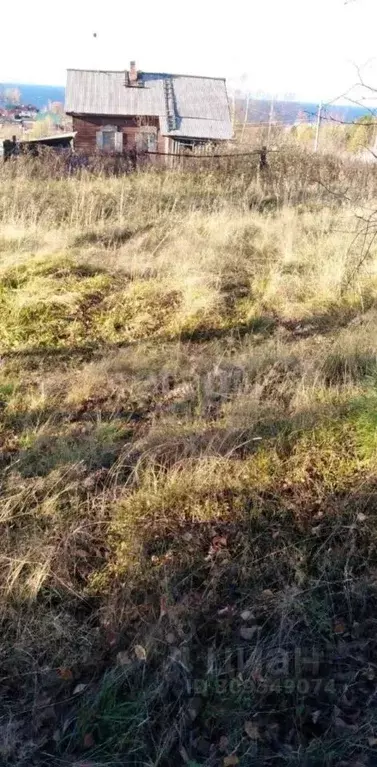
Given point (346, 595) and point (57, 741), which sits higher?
point (346, 595)

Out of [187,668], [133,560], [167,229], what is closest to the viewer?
[187,668]

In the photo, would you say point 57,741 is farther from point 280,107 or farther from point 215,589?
point 280,107

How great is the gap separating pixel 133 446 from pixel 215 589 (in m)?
1.17

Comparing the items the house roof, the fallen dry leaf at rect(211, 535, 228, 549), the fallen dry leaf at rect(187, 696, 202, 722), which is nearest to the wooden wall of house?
the house roof

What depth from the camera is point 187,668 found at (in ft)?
8.13

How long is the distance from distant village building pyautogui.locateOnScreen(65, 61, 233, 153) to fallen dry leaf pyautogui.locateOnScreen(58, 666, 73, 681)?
30063 millimetres

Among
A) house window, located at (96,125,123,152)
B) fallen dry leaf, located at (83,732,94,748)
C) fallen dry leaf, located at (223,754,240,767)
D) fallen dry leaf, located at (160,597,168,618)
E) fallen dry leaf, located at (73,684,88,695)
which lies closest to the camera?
fallen dry leaf, located at (223,754,240,767)

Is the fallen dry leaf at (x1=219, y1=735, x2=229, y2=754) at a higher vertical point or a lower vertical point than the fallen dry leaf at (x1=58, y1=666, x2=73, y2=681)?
higher

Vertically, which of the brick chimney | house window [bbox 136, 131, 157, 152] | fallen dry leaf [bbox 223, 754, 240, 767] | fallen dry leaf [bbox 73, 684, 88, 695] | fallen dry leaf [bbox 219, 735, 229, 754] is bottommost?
fallen dry leaf [bbox 73, 684, 88, 695]

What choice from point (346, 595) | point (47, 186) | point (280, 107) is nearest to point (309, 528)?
point (346, 595)

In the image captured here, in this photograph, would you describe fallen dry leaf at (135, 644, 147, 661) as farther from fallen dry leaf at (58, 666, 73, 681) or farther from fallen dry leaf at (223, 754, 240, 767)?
fallen dry leaf at (223, 754, 240, 767)

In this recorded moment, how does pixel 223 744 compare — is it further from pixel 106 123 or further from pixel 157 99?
pixel 157 99

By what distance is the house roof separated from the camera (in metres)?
30.5

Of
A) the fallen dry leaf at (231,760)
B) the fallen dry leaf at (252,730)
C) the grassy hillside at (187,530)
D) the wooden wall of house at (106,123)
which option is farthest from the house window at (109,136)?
the fallen dry leaf at (231,760)
